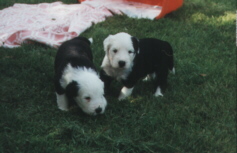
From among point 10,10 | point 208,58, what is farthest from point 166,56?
point 10,10

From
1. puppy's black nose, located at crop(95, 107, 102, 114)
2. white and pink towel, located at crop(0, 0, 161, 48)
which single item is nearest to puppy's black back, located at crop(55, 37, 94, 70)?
puppy's black nose, located at crop(95, 107, 102, 114)

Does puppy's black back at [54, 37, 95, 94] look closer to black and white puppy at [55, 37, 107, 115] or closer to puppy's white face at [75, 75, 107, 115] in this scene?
black and white puppy at [55, 37, 107, 115]

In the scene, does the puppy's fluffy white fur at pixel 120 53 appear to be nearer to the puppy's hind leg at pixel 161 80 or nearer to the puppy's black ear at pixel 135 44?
the puppy's black ear at pixel 135 44

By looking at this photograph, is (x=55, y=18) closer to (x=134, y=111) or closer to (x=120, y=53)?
(x=120, y=53)

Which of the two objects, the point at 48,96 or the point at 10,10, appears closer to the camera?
the point at 48,96

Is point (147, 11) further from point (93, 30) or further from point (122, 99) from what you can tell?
point (122, 99)

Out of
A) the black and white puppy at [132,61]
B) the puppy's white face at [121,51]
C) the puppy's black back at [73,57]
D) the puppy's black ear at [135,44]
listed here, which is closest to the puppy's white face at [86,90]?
the puppy's black back at [73,57]
